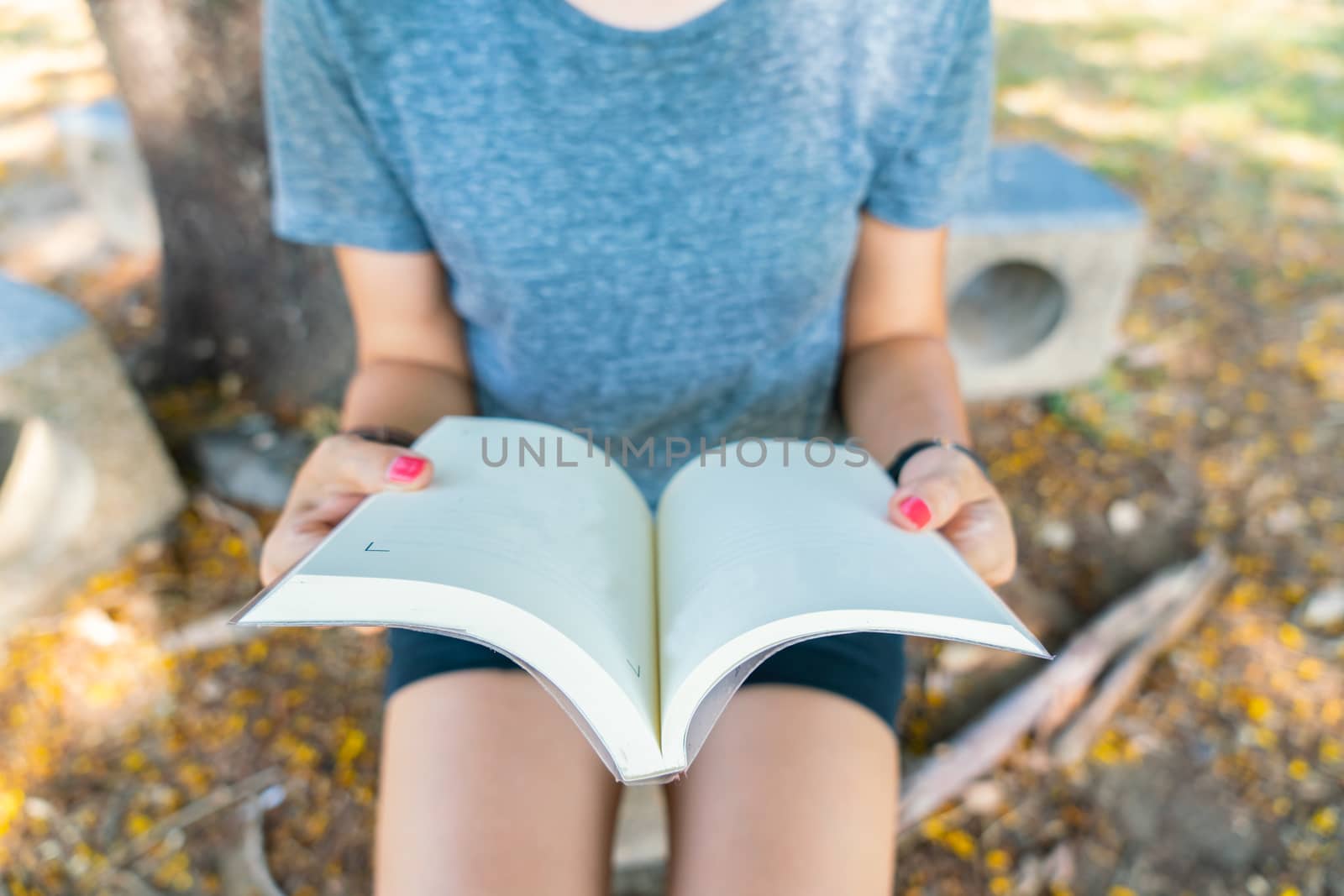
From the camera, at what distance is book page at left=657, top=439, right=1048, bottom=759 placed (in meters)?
0.63

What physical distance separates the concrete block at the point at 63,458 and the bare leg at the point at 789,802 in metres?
1.55

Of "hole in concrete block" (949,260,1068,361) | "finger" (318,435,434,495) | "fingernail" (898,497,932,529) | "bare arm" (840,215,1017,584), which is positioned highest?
"finger" (318,435,434,495)

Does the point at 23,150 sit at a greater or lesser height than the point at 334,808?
greater

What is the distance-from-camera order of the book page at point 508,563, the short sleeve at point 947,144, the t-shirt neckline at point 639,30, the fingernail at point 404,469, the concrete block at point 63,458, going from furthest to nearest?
the concrete block at point 63,458 → the short sleeve at point 947,144 → the t-shirt neckline at point 639,30 → the fingernail at point 404,469 → the book page at point 508,563

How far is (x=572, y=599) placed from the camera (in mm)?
678

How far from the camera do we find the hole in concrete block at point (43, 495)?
1.80 meters

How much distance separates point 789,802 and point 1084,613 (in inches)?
51.1

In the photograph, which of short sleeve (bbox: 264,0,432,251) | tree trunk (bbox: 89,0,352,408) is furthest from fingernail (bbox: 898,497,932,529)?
tree trunk (bbox: 89,0,352,408)

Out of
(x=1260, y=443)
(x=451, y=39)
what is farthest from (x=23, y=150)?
(x=1260, y=443)

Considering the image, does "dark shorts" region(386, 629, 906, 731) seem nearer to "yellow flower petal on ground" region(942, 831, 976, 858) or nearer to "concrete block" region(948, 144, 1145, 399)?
"yellow flower petal on ground" region(942, 831, 976, 858)

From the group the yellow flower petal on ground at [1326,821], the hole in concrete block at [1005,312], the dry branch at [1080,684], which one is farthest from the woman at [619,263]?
the hole in concrete block at [1005,312]

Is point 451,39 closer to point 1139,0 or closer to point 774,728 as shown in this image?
point 774,728

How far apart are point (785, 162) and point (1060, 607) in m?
1.37

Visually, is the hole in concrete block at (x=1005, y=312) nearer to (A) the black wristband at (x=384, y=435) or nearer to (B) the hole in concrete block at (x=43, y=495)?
(A) the black wristband at (x=384, y=435)
